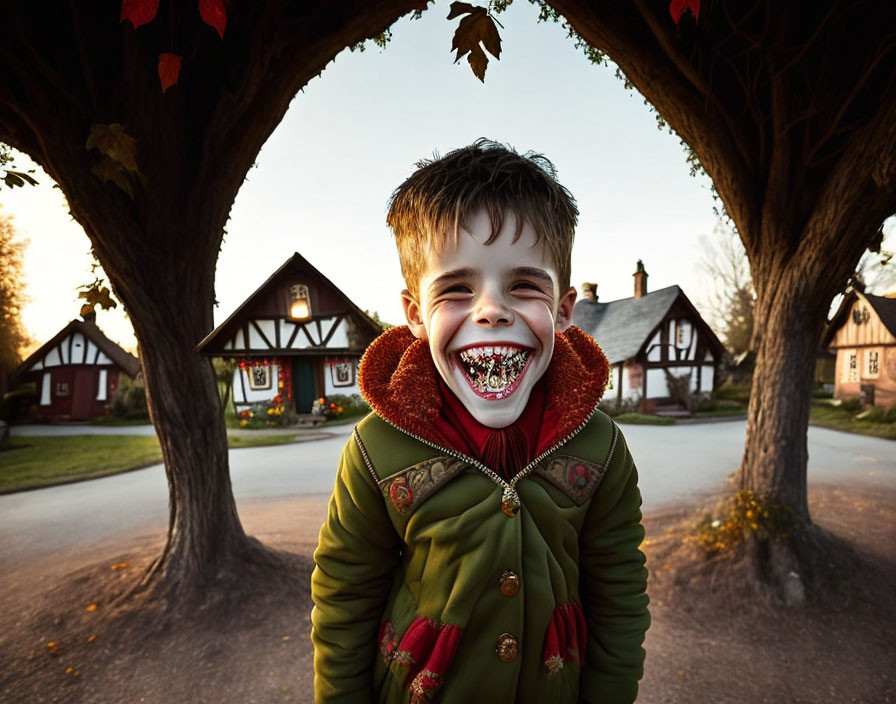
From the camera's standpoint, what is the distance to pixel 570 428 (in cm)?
119

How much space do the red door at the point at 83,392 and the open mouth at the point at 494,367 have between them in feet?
29.6

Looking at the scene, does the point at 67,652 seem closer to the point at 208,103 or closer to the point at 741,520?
the point at 208,103

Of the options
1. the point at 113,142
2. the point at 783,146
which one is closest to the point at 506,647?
the point at 113,142

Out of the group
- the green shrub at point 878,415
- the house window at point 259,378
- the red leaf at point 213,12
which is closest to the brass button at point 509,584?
the red leaf at point 213,12

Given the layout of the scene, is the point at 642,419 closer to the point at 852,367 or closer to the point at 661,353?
the point at 661,353

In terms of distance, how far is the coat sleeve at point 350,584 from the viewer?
1.16 metres

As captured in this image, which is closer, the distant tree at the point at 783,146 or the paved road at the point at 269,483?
the distant tree at the point at 783,146

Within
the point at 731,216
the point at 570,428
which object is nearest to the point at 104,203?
the point at 570,428

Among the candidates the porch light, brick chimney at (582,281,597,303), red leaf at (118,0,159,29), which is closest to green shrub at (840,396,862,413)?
brick chimney at (582,281,597,303)

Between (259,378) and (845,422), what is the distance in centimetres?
1396

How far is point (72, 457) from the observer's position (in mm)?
7004

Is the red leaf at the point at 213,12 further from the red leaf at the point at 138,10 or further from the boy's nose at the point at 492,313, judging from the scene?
the boy's nose at the point at 492,313

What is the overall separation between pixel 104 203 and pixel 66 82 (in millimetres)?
747

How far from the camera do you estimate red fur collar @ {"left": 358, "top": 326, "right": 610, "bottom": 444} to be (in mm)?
1171
